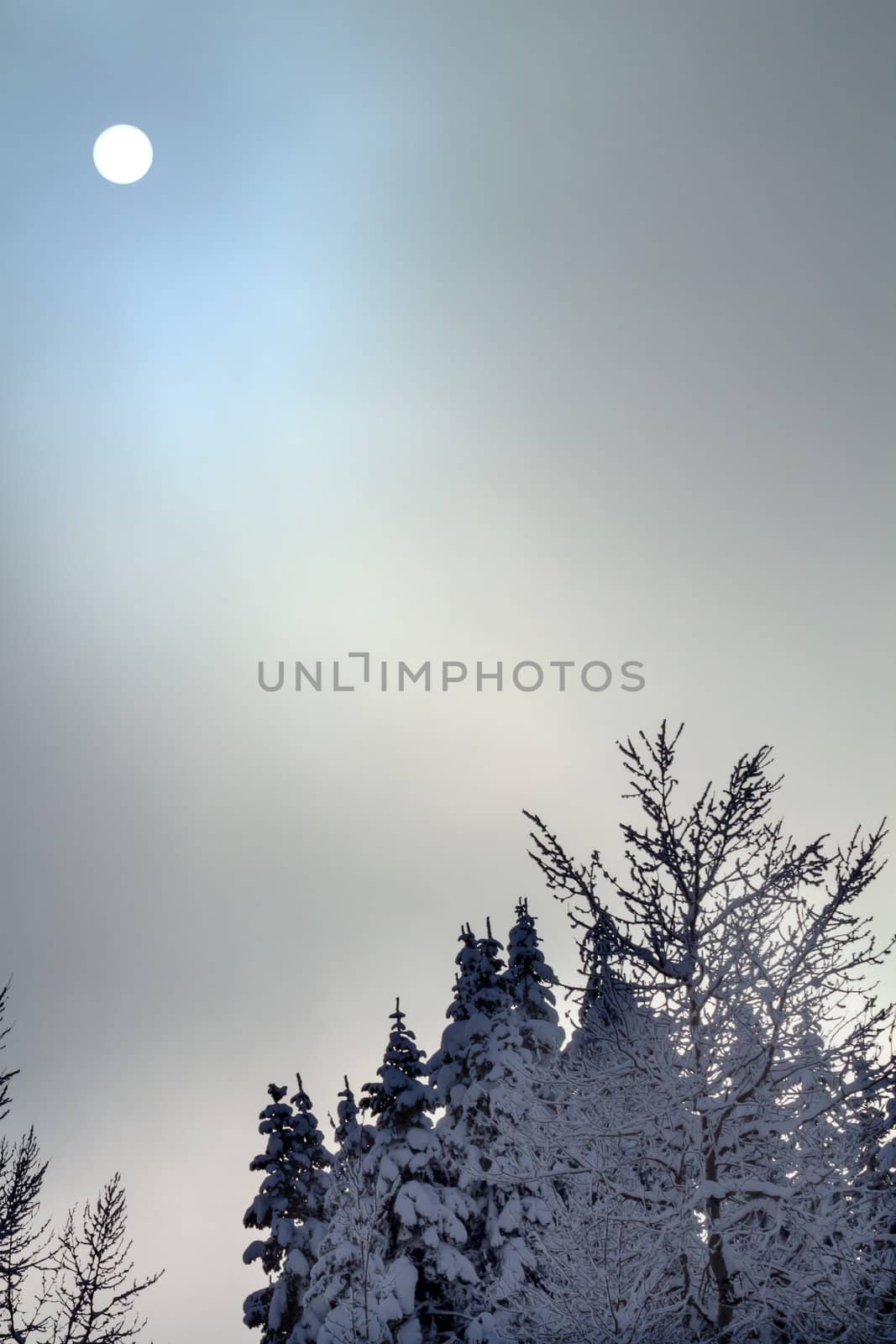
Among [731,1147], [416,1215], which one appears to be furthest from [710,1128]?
[416,1215]

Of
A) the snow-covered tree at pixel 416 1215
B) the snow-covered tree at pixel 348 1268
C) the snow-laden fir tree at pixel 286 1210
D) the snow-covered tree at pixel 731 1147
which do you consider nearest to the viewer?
the snow-covered tree at pixel 731 1147

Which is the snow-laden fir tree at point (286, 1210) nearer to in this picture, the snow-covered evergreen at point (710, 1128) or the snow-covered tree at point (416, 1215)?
the snow-covered tree at point (416, 1215)

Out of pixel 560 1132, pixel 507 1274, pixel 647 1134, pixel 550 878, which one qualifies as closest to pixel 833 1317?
pixel 647 1134

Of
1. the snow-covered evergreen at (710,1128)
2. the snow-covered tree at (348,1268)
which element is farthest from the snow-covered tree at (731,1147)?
the snow-covered tree at (348,1268)

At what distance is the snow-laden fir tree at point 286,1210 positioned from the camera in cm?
2683

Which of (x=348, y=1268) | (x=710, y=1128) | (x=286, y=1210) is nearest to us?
(x=710, y=1128)

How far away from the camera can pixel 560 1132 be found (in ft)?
37.3

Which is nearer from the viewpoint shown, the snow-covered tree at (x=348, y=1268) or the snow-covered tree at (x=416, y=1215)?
the snow-covered tree at (x=348, y=1268)

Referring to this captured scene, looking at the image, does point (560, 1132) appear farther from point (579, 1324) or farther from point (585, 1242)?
point (579, 1324)

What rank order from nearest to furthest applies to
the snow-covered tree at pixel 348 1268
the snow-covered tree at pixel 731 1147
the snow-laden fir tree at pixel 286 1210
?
1. the snow-covered tree at pixel 731 1147
2. the snow-covered tree at pixel 348 1268
3. the snow-laden fir tree at pixel 286 1210

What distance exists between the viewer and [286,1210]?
91.4ft

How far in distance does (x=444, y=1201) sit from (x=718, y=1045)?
1674cm

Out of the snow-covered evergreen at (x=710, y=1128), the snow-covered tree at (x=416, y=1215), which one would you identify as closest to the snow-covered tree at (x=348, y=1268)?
the snow-covered tree at (x=416, y=1215)

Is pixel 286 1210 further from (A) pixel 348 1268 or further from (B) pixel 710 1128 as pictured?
(B) pixel 710 1128
